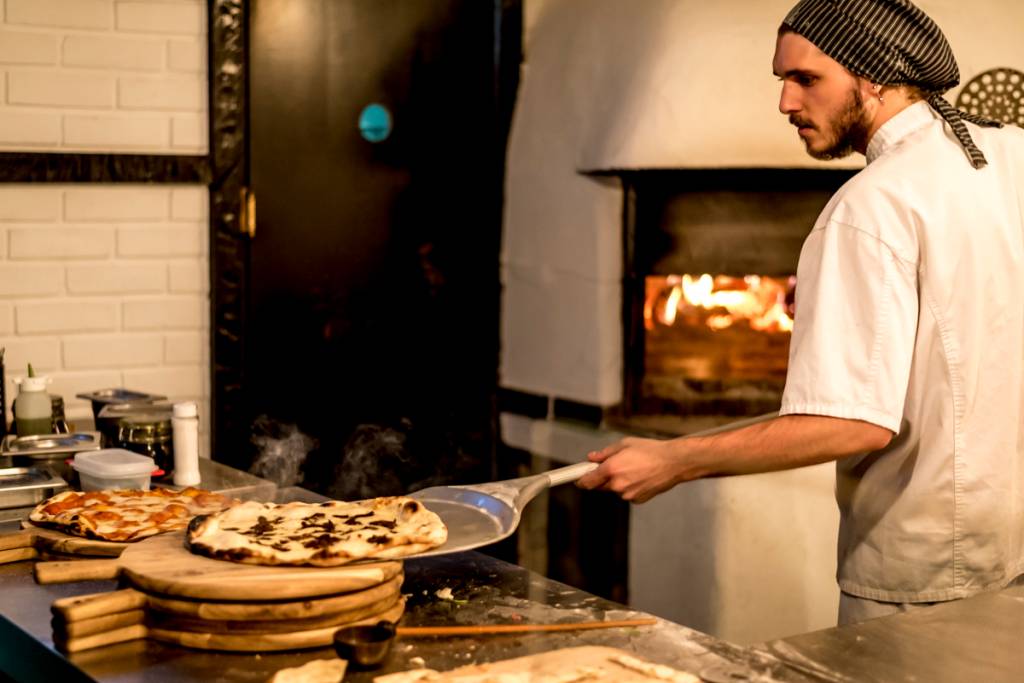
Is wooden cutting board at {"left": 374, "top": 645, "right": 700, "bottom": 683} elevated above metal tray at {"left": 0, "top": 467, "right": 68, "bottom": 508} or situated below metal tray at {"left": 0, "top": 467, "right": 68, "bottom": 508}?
below

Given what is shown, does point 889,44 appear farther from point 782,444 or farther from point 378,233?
point 378,233

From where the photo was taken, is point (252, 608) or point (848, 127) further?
point (848, 127)

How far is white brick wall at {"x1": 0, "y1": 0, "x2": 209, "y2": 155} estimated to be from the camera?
12.8 feet

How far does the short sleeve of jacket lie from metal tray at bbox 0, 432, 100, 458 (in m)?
1.67

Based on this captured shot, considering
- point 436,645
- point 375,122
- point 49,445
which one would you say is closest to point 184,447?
point 49,445

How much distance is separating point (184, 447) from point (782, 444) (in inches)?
53.4

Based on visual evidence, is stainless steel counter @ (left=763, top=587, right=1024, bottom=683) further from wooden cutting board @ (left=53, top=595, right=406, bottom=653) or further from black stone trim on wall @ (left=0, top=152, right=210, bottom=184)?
black stone trim on wall @ (left=0, top=152, right=210, bottom=184)

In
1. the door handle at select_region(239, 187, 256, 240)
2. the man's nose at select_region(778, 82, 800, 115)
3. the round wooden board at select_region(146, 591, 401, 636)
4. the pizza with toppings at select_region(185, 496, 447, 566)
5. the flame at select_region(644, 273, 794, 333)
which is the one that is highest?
the man's nose at select_region(778, 82, 800, 115)

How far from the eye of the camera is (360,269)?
4.52 m

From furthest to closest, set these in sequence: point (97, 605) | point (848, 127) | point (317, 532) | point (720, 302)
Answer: point (720, 302) < point (848, 127) < point (317, 532) < point (97, 605)

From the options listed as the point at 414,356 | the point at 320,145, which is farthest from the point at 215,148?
the point at 414,356

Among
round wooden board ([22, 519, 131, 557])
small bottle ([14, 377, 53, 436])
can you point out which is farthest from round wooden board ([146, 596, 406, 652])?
small bottle ([14, 377, 53, 436])

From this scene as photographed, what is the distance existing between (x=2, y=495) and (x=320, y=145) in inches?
81.5

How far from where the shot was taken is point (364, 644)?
1.75 m
